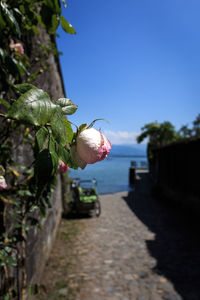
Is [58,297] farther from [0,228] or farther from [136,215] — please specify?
[136,215]

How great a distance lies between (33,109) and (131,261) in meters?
4.42

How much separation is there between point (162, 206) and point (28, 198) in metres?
8.26

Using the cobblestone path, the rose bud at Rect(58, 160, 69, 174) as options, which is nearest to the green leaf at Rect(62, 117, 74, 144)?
the rose bud at Rect(58, 160, 69, 174)

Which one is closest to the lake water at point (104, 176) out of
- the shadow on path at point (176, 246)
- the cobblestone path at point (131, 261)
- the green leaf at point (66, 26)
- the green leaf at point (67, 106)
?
the green leaf at point (67, 106)

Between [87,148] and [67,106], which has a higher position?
[67,106]

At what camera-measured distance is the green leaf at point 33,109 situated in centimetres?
40

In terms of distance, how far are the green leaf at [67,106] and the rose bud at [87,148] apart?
8 cm

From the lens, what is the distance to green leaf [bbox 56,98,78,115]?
0.55 metres

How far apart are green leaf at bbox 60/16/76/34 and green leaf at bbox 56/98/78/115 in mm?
761

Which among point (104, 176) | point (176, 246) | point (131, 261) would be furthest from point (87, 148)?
point (104, 176)

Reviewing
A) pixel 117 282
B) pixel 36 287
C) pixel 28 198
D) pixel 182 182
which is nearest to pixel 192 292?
pixel 117 282

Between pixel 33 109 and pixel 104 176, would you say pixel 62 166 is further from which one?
pixel 104 176

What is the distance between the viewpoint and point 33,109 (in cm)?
41

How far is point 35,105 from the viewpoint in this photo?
41 centimetres
